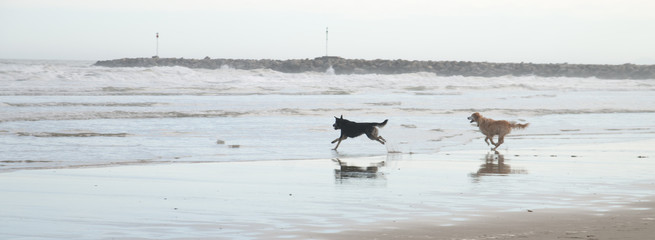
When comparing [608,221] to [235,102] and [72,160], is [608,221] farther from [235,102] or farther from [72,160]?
[235,102]

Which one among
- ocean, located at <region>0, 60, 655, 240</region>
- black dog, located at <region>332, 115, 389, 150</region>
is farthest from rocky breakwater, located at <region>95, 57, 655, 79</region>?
black dog, located at <region>332, 115, 389, 150</region>

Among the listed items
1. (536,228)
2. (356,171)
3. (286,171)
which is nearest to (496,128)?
(356,171)

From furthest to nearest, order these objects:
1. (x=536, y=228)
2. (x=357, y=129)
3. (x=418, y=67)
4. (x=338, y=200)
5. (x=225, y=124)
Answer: (x=418, y=67), (x=225, y=124), (x=357, y=129), (x=338, y=200), (x=536, y=228)

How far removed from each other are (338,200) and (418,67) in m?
70.0

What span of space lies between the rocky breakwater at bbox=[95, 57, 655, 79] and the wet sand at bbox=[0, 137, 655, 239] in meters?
60.0

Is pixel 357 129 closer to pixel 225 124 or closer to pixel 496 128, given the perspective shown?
pixel 496 128

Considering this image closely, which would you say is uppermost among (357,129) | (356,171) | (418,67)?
(418,67)

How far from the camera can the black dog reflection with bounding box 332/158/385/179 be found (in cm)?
974

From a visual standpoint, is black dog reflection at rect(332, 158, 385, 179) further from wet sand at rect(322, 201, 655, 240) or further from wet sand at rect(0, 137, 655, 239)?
wet sand at rect(322, 201, 655, 240)

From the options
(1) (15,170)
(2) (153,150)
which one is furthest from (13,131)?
(1) (15,170)

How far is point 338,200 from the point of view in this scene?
7582 millimetres

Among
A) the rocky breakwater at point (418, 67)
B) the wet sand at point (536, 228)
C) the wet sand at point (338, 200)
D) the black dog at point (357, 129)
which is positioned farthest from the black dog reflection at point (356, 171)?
the rocky breakwater at point (418, 67)

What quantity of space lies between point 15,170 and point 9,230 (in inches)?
161

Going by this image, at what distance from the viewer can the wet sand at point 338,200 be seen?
19.7ft
